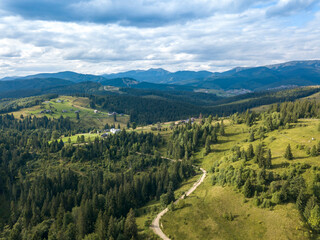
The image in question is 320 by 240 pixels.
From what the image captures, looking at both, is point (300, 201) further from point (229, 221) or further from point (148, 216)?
point (148, 216)

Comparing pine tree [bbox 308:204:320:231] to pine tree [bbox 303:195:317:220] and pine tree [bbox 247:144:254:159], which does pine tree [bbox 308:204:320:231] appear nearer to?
pine tree [bbox 303:195:317:220]

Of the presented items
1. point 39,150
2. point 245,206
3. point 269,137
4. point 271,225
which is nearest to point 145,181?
point 245,206

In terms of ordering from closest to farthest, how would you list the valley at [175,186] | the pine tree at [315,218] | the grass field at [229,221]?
the pine tree at [315,218], the grass field at [229,221], the valley at [175,186]

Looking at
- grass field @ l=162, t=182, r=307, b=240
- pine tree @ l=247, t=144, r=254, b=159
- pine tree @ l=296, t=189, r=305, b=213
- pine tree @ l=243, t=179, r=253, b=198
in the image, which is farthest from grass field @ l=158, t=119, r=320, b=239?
pine tree @ l=247, t=144, r=254, b=159

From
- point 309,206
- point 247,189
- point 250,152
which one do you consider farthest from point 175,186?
point 309,206

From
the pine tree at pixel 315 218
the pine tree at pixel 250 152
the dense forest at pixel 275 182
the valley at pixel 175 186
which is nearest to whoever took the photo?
the pine tree at pixel 315 218

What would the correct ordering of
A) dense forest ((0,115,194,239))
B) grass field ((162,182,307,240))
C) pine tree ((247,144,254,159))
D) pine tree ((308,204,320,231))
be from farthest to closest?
pine tree ((247,144,254,159)) → dense forest ((0,115,194,239)) → grass field ((162,182,307,240)) → pine tree ((308,204,320,231))

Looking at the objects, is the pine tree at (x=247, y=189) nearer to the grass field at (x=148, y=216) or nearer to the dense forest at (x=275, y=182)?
the dense forest at (x=275, y=182)

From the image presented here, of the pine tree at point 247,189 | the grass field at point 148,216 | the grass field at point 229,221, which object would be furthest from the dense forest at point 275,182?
the grass field at point 148,216

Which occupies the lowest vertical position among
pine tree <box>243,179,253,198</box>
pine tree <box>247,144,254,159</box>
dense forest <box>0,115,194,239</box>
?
dense forest <box>0,115,194,239</box>

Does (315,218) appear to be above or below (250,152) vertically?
below

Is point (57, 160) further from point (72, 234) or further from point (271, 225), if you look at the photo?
point (271, 225)
